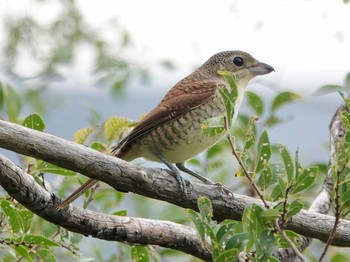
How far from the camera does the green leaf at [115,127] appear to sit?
386cm

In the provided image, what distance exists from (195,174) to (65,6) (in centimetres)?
189

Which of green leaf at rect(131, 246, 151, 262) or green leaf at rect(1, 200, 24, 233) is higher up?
green leaf at rect(1, 200, 24, 233)

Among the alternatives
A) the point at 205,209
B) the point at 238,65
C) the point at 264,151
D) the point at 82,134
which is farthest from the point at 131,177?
the point at 238,65

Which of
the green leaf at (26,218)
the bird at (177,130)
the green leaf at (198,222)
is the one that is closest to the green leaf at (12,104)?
the bird at (177,130)

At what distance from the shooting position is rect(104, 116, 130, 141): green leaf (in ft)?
12.6

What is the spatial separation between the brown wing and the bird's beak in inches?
14.8

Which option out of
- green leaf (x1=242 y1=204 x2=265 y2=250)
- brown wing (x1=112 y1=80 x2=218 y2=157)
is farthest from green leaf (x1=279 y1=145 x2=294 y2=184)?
brown wing (x1=112 y1=80 x2=218 y2=157)

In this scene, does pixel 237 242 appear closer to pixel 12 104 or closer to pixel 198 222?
pixel 198 222

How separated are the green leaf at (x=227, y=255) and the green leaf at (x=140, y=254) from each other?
728mm

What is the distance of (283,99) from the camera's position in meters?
4.17

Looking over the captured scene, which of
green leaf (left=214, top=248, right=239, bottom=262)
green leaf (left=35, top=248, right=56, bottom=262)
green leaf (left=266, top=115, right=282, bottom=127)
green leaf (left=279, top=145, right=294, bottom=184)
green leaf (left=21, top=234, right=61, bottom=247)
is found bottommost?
green leaf (left=35, top=248, right=56, bottom=262)

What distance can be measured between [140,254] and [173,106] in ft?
3.05

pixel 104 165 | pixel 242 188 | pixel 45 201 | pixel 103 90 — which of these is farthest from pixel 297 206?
pixel 103 90

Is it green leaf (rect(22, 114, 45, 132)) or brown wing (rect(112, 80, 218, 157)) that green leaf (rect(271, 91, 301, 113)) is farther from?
green leaf (rect(22, 114, 45, 132))
